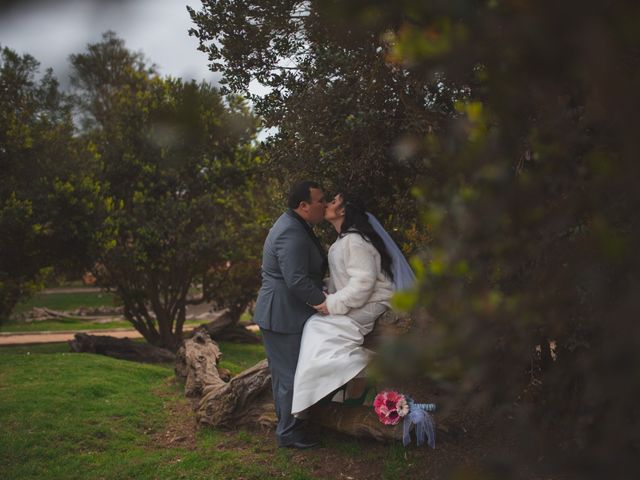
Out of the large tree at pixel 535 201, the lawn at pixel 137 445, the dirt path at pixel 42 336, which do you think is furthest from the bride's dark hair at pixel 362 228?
the dirt path at pixel 42 336

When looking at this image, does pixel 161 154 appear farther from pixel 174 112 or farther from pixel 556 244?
pixel 556 244

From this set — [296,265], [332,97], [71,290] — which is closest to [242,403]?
[296,265]

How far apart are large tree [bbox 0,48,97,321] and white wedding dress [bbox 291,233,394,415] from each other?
26.4ft

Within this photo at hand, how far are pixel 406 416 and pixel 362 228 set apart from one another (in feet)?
5.73

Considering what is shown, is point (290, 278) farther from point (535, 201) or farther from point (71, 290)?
point (71, 290)

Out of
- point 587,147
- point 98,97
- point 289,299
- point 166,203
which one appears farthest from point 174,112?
Answer: point 98,97

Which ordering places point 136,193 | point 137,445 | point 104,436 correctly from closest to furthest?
point 137,445 < point 104,436 < point 136,193

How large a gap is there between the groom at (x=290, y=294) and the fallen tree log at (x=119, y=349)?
8195 millimetres

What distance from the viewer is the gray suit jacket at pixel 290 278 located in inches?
232

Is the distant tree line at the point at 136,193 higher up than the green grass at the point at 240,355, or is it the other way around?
the distant tree line at the point at 136,193

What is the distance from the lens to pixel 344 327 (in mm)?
5789

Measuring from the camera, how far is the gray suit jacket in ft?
19.3

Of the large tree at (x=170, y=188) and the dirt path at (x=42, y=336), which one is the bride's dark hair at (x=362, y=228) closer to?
the large tree at (x=170, y=188)

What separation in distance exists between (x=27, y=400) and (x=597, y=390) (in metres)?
8.16
